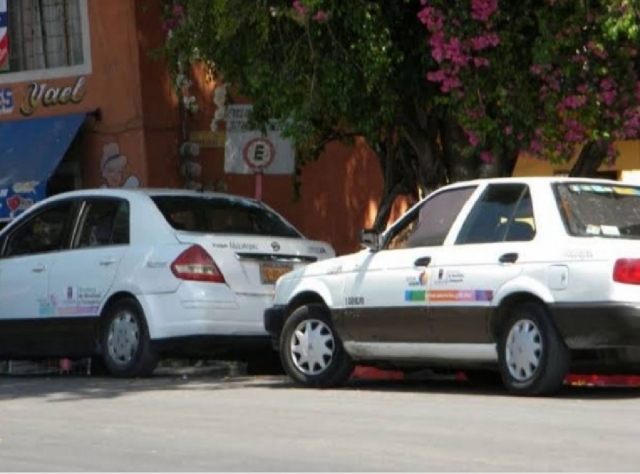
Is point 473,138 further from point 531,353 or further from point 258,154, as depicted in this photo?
point 258,154

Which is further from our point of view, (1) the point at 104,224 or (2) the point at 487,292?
(1) the point at 104,224

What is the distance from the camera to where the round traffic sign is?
1908 cm

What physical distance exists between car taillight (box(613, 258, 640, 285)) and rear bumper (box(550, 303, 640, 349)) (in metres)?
0.17

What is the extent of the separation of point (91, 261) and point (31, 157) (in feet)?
22.4

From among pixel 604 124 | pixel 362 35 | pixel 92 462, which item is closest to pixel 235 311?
pixel 362 35

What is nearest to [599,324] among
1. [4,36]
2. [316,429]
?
[316,429]

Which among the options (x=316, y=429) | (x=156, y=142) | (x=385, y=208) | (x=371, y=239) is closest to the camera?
(x=316, y=429)

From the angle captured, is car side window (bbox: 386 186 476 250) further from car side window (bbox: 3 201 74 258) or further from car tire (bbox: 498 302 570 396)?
car side window (bbox: 3 201 74 258)

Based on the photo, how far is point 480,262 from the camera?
39.7 ft

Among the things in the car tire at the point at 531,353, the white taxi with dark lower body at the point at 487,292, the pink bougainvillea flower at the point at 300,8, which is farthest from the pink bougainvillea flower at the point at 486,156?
the car tire at the point at 531,353

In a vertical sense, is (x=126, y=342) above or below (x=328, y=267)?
below

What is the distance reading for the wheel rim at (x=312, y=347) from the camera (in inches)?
527

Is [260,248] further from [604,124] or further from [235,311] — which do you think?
[604,124]

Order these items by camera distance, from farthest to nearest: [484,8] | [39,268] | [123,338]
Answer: [39,268] → [123,338] → [484,8]
